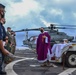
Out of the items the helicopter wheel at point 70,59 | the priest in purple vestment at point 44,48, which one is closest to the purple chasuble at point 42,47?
the priest in purple vestment at point 44,48

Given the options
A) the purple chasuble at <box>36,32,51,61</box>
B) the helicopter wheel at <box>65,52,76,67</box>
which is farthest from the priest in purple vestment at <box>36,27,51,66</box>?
the helicopter wheel at <box>65,52,76,67</box>

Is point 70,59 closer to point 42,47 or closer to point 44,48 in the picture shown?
point 44,48

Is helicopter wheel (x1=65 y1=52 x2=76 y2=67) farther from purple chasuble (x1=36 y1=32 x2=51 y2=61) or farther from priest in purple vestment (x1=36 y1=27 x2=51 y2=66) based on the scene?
purple chasuble (x1=36 y1=32 x2=51 y2=61)

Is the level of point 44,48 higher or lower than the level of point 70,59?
higher

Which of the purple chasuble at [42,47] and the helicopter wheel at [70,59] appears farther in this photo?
the purple chasuble at [42,47]

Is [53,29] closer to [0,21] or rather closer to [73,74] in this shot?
[73,74]

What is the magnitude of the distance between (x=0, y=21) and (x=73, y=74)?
16.2ft

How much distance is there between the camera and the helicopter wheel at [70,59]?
40.9 feet

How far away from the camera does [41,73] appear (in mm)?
10094

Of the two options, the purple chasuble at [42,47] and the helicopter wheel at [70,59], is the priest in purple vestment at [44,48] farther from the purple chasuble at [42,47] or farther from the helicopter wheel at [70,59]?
the helicopter wheel at [70,59]

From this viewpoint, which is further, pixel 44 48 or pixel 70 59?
pixel 44 48

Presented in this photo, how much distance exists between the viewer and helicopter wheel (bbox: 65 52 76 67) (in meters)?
12.5

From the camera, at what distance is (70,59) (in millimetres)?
12516

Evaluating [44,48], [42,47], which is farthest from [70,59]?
[42,47]
